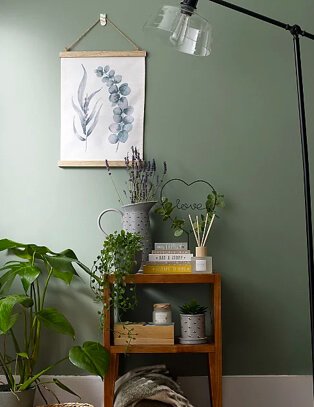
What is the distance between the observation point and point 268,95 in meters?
3.12

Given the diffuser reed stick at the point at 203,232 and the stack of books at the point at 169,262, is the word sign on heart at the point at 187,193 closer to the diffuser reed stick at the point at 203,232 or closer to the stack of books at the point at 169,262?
the diffuser reed stick at the point at 203,232

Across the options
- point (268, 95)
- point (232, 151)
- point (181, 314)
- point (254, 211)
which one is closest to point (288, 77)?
point (268, 95)

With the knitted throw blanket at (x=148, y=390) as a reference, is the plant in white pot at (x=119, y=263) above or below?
above

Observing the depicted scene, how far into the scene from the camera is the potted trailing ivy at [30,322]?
2.67 m

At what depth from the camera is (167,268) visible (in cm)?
282

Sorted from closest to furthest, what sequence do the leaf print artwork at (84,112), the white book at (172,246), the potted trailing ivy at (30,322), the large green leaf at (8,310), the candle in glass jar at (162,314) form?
the large green leaf at (8,310), the potted trailing ivy at (30,322), the candle in glass jar at (162,314), the white book at (172,246), the leaf print artwork at (84,112)

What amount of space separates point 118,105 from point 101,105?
0.26 feet

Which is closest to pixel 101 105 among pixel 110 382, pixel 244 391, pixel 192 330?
pixel 192 330

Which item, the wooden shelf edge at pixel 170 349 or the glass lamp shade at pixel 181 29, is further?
the wooden shelf edge at pixel 170 349

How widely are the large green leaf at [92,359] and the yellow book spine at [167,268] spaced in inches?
14.9

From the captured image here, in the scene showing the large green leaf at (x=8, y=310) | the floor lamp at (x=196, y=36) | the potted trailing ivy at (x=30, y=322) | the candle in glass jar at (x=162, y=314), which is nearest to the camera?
the floor lamp at (x=196, y=36)

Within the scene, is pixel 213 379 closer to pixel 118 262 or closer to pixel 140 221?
pixel 118 262

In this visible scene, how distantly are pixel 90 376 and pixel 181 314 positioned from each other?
553mm

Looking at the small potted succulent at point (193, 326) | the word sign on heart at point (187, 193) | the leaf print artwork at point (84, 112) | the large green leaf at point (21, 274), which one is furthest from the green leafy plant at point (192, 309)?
the leaf print artwork at point (84, 112)
